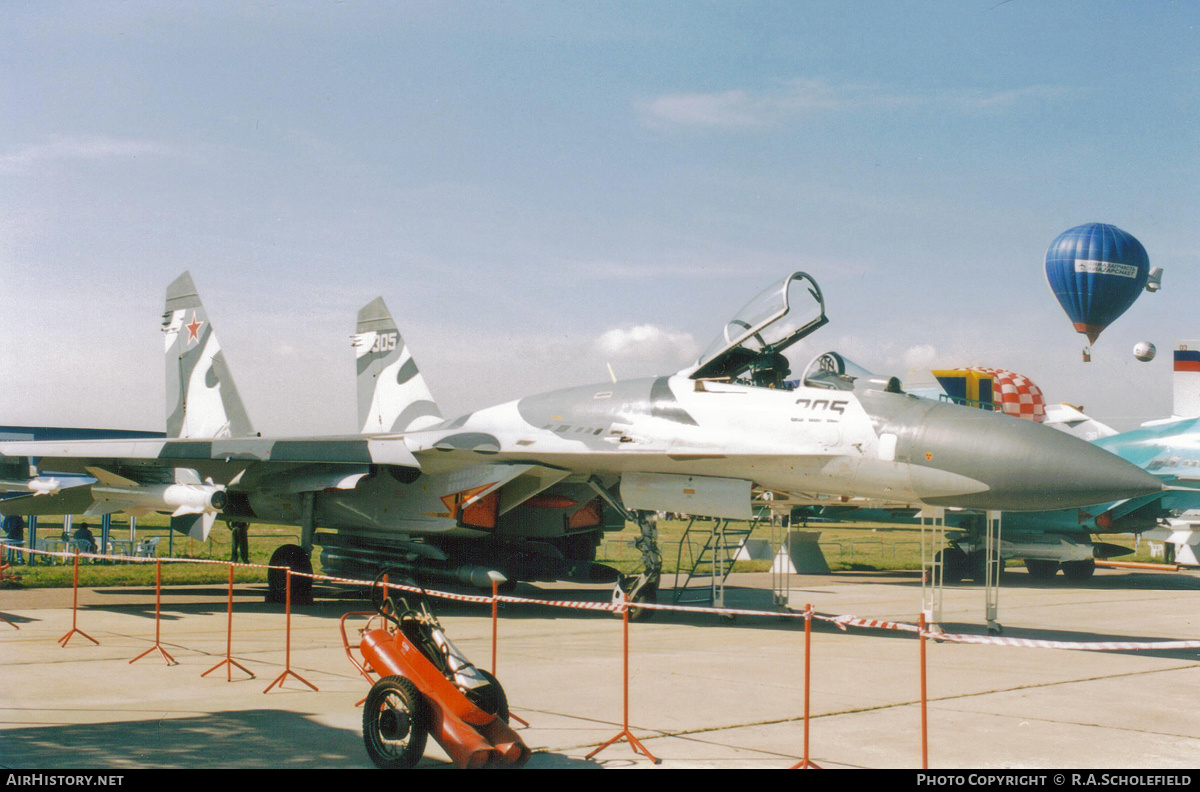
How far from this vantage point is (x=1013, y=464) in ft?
28.8

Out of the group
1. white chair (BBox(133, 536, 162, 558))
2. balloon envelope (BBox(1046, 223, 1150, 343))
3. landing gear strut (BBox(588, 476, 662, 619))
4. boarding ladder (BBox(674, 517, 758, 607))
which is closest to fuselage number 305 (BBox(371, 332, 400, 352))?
boarding ladder (BBox(674, 517, 758, 607))

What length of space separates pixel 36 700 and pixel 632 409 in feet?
21.5

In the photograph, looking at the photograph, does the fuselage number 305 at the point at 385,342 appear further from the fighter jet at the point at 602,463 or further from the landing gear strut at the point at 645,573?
the landing gear strut at the point at 645,573

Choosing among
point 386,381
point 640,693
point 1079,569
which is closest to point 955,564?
point 1079,569

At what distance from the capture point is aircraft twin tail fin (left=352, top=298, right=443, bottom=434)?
54.7ft

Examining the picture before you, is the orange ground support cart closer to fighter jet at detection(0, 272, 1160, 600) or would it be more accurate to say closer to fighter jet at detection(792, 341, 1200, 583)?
fighter jet at detection(0, 272, 1160, 600)

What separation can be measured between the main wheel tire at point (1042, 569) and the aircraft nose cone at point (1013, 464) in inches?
487

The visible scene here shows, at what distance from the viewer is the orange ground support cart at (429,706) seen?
4809 mm

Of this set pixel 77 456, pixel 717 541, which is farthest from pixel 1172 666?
pixel 77 456

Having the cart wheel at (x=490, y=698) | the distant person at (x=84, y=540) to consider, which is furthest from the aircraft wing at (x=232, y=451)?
the distant person at (x=84, y=540)

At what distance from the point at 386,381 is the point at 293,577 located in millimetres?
4876

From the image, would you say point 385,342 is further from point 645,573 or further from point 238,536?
point 645,573

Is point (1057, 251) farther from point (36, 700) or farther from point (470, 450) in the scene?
point (36, 700)

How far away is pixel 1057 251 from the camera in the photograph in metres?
31.4
